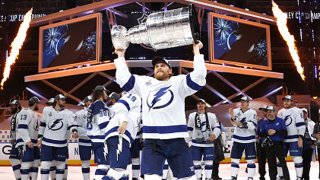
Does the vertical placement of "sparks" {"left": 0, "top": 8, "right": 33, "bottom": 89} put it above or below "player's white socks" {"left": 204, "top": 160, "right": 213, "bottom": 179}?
above

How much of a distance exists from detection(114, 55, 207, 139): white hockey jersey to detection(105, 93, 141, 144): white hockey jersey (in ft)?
4.03

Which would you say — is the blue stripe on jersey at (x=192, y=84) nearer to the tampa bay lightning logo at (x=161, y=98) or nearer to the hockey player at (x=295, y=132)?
the tampa bay lightning logo at (x=161, y=98)

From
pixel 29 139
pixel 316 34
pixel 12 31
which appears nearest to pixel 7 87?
pixel 12 31

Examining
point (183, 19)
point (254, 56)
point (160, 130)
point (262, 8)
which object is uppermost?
point (262, 8)

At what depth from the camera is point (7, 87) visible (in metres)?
30.0

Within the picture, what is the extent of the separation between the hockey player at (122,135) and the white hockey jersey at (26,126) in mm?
2293

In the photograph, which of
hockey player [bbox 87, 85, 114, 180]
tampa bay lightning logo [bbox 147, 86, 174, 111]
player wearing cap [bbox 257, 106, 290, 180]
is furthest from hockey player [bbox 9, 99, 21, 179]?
player wearing cap [bbox 257, 106, 290, 180]

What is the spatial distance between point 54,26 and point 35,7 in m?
9.70

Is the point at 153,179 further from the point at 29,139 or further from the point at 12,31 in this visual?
the point at 12,31

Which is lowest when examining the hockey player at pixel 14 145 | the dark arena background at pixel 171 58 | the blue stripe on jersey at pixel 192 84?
the hockey player at pixel 14 145

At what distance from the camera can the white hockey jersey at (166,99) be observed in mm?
4562

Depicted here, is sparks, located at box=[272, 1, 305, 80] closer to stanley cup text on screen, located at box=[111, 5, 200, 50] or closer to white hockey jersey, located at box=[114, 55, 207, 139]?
white hockey jersey, located at box=[114, 55, 207, 139]

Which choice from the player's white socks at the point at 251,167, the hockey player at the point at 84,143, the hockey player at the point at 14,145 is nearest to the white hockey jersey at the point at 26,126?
the hockey player at the point at 14,145

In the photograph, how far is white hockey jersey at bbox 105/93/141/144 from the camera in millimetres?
6055
